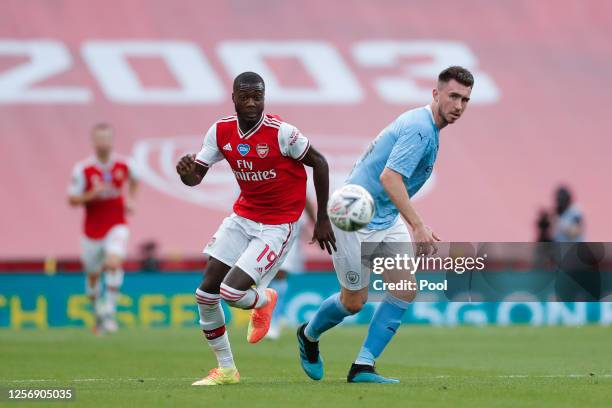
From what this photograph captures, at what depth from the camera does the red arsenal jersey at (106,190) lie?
61.0ft

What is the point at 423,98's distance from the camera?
25656 mm

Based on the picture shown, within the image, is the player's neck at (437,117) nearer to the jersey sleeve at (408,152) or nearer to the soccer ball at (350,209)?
the jersey sleeve at (408,152)

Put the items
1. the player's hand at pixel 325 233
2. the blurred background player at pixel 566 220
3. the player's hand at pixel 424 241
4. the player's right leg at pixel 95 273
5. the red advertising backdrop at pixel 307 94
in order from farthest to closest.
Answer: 1. the red advertising backdrop at pixel 307 94
2. the blurred background player at pixel 566 220
3. the player's right leg at pixel 95 273
4. the player's hand at pixel 325 233
5. the player's hand at pixel 424 241

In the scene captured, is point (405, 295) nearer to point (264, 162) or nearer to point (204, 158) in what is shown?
point (264, 162)

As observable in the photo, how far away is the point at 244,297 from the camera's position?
1013 cm

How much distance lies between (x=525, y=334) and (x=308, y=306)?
413 centimetres

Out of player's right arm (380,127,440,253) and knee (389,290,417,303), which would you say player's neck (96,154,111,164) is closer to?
knee (389,290,417,303)

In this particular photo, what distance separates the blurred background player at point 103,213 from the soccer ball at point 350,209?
9.20m

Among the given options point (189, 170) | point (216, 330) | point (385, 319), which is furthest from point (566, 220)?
point (189, 170)

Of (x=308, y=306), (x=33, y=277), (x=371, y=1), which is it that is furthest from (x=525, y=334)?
(x=371, y=1)

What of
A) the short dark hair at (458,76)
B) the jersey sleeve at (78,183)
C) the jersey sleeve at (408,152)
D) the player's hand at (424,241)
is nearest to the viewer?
the player's hand at (424,241)

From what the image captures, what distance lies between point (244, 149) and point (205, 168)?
402 millimetres

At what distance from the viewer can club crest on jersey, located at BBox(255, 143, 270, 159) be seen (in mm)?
10086

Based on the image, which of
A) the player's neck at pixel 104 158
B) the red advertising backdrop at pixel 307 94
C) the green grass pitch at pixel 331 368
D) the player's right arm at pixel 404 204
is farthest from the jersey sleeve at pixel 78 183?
the player's right arm at pixel 404 204
